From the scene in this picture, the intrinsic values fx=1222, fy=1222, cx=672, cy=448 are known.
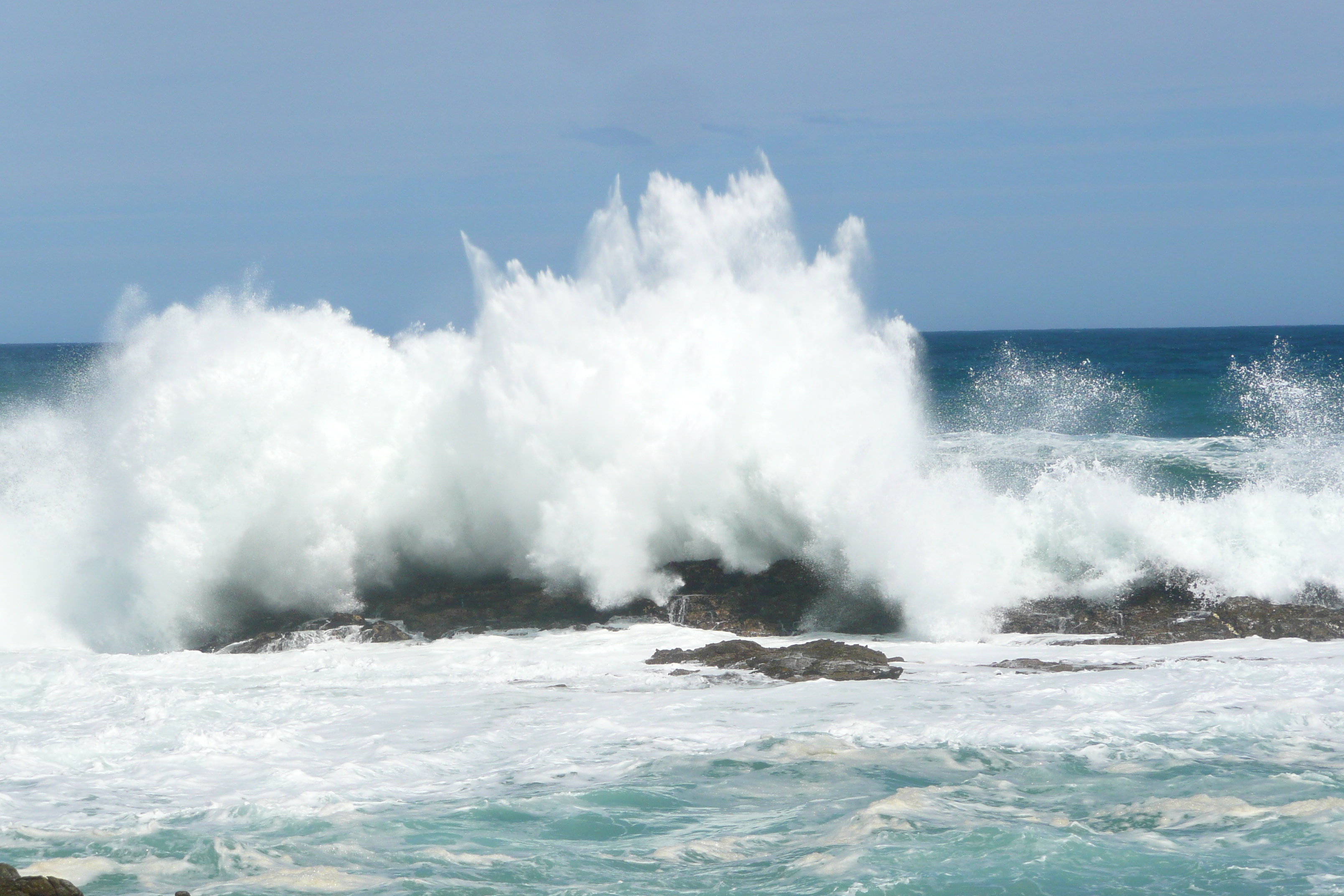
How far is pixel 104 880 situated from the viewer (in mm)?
6352

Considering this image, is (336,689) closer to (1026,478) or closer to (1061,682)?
(1061,682)

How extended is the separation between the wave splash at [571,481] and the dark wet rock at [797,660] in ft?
6.47

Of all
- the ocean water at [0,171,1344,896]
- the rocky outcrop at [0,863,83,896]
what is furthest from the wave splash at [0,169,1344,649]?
the rocky outcrop at [0,863,83,896]

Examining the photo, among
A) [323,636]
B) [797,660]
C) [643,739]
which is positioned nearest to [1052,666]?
[797,660]

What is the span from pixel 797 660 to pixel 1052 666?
2235mm

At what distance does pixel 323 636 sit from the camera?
504 inches

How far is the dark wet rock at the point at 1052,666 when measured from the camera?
10609 mm

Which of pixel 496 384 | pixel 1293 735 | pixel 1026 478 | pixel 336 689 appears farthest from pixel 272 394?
pixel 1026 478

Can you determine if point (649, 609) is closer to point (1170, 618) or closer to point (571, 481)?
point (571, 481)

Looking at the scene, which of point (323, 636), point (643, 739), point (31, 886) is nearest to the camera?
point (31, 886)

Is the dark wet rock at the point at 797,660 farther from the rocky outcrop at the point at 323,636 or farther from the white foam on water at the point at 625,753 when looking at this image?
the rocky outcrop at the point at 323,636

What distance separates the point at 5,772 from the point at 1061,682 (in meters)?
7.96

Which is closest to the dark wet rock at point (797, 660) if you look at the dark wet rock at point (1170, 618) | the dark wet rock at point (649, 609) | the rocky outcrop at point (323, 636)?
the dark wet rock at point (649, 609)

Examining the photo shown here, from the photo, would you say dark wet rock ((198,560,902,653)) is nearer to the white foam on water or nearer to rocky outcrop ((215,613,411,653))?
rocky outcrop ((215,613,411,653))
